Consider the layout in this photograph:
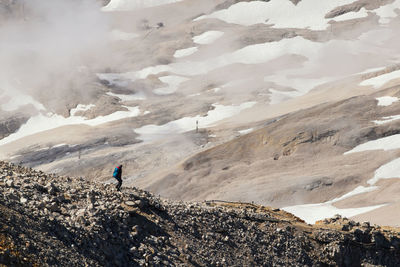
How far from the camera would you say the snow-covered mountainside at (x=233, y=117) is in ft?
248

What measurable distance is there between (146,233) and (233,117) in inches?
4296

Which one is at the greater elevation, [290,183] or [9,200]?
[9,200]

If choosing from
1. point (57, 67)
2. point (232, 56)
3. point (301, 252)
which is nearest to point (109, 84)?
point (57, 67)

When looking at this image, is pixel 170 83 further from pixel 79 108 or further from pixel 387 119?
pixel 387 119

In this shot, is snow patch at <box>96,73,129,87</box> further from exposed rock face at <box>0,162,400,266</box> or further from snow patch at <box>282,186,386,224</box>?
exposed rock face at <box>0,162,400,266</box>

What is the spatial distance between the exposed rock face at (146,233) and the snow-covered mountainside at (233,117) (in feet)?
89.5

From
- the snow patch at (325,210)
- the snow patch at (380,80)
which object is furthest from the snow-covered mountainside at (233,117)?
the snow patch at (380,80)

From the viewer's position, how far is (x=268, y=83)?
508 feet

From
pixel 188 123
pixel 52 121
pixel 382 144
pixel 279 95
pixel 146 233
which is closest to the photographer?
pixel 146 233

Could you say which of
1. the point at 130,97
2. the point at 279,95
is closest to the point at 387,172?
the point at 279,95

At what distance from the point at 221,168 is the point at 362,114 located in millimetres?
26837

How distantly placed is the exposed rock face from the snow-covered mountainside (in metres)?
27.3

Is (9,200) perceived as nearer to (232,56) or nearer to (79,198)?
(79,198)

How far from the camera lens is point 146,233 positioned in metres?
19.7
